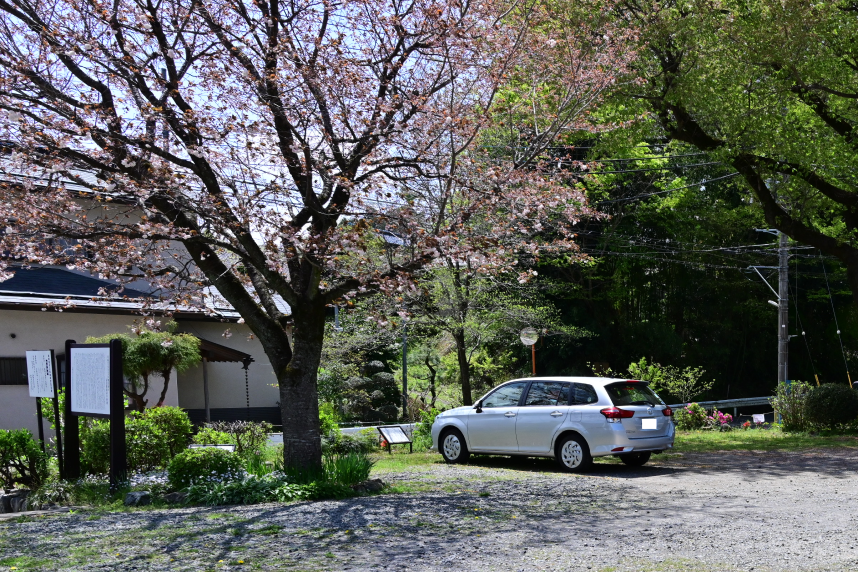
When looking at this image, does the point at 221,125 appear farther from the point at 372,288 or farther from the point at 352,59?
the point at 372,288

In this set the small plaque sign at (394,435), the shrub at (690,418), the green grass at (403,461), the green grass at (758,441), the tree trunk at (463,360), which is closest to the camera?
the green grass at (403,461)

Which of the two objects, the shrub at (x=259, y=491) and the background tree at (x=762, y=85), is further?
the background tree at (x=762, y=85)

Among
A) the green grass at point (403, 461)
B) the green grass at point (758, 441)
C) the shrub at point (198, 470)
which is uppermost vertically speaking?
the shrub at point (198, 470)

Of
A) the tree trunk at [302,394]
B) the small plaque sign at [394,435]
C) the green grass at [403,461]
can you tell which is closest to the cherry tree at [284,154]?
the tree trunk at [302,394]

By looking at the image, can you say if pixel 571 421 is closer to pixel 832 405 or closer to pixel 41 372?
pixel 41 372

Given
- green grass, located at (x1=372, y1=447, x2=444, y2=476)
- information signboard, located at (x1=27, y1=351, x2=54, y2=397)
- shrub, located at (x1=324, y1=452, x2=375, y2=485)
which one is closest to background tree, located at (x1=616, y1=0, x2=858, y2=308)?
green grass, located at (x1=372, y1=447, x2=444, y2=476)

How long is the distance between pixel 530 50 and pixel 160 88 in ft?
16.0

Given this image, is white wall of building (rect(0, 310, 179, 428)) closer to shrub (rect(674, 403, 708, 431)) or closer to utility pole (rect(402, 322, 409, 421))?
utility pole (rect(402, 322, 409, 421))

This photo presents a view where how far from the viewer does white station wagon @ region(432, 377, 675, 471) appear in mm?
12023

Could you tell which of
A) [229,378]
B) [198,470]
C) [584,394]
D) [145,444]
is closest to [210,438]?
[145,444]

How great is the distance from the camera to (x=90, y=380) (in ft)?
34.8

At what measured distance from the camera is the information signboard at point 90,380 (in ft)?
33.7

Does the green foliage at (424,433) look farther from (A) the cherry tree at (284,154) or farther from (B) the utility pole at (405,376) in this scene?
(A) the cherry tree at (284,154)

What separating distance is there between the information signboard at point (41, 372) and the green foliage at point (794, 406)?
53.3 feet
